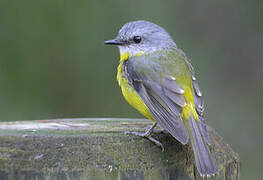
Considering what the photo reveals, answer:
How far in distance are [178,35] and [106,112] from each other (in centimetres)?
202

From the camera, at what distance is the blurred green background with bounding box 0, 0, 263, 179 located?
8.01 metres

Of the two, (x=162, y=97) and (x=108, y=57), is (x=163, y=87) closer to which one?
(x=162, y=97)

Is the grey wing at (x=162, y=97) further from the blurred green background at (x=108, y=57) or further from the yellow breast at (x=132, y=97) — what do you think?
the blurred green background at (x=108, y=57)

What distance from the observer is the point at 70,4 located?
319 inches

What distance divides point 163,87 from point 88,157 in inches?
66.7

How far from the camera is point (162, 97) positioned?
4.46 meters

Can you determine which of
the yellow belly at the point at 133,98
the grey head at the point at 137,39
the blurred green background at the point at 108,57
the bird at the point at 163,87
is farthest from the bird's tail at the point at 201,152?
the blurred green background at the point at 108,57

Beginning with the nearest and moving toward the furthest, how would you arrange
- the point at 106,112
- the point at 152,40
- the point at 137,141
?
the point at 137,141
the point at 152,40
the point at 106,112

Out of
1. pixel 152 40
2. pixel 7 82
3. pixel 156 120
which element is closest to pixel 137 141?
pixel 156 120

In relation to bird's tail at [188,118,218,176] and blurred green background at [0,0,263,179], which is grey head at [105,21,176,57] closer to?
bird's tail at [188,118,218,176]

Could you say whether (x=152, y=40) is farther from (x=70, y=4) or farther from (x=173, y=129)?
(x=70, y=4)

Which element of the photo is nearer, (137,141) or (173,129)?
(137,141)

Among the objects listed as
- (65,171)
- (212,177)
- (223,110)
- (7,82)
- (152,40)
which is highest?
(152,40)

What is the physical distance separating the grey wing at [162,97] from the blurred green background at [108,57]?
344 cm
